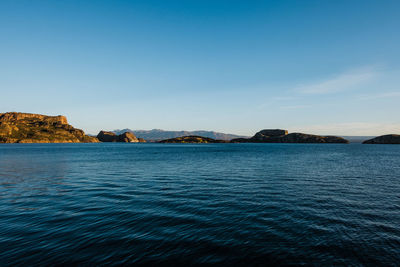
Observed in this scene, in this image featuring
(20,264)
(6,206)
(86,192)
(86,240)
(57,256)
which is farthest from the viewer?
(86,192)

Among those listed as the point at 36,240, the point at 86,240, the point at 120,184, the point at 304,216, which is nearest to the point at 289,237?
the point at 304,216

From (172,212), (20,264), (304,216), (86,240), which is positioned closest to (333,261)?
(304,216)

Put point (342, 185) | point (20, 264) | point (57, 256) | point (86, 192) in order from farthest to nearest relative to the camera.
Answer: point (342, 185)
point (86, 192)
point (57, 256)
point (20, 264)

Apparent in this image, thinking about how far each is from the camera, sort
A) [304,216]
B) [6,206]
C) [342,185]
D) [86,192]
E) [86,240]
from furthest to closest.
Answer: [342,185]
[86,192]
[6,206]
[304,216]
[86,240]

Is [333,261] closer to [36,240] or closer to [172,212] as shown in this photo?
[172,212]

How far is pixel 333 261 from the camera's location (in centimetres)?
1287

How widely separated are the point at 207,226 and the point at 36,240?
1311 centimetres

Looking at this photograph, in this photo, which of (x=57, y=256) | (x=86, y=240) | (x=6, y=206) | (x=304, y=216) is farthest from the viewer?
(x=6, y=206)

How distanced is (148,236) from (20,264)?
7627mm

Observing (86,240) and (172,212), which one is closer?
→ (86,240)

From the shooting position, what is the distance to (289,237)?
15883mm

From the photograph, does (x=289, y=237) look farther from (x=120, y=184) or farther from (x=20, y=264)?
(x=120, y=184)

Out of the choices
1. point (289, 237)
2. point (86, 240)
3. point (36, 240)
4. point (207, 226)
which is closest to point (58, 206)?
point (36, 240)

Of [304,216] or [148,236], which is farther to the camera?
[304,216]
